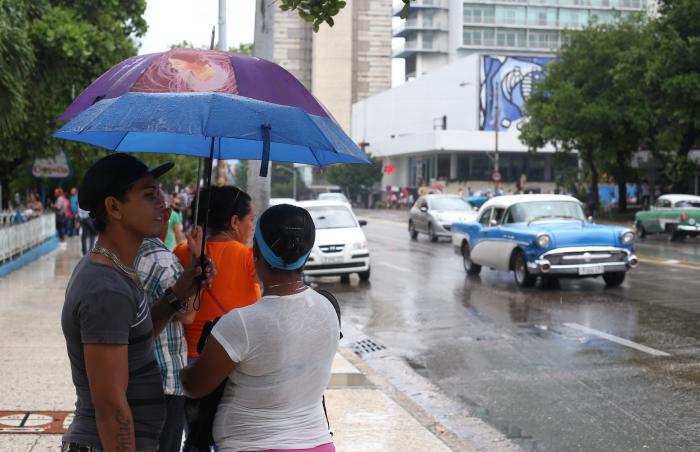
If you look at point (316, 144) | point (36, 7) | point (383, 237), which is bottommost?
point (383, 237)

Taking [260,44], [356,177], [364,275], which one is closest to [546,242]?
[364,275]

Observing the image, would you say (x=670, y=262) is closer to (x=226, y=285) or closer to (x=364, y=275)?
(x=364, y=275)

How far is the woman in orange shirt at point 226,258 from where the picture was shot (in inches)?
177

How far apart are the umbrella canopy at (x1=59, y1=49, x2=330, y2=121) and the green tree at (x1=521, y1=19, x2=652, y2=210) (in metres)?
40.3

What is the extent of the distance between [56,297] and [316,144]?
38.7 feet

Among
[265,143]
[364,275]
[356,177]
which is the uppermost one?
[356,177]

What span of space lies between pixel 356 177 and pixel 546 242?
86776 millimetres

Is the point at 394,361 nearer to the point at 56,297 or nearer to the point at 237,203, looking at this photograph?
the point at 237,203

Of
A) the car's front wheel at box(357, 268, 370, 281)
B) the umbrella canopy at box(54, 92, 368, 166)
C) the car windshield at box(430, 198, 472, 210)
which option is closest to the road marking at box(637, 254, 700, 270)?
the car's front wheel at box(357, 268, 370, 281)

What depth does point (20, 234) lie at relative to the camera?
21.0m

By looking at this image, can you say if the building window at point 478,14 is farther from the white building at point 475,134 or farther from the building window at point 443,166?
the building window at point 443,166

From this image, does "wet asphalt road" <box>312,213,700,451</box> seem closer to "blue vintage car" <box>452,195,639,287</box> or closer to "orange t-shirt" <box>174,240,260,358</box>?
"blue vintage car" <box>452,195,639,287</box>

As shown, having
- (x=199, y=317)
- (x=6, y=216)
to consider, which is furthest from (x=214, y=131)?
(x=6, y=216)

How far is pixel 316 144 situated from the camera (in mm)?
3531
